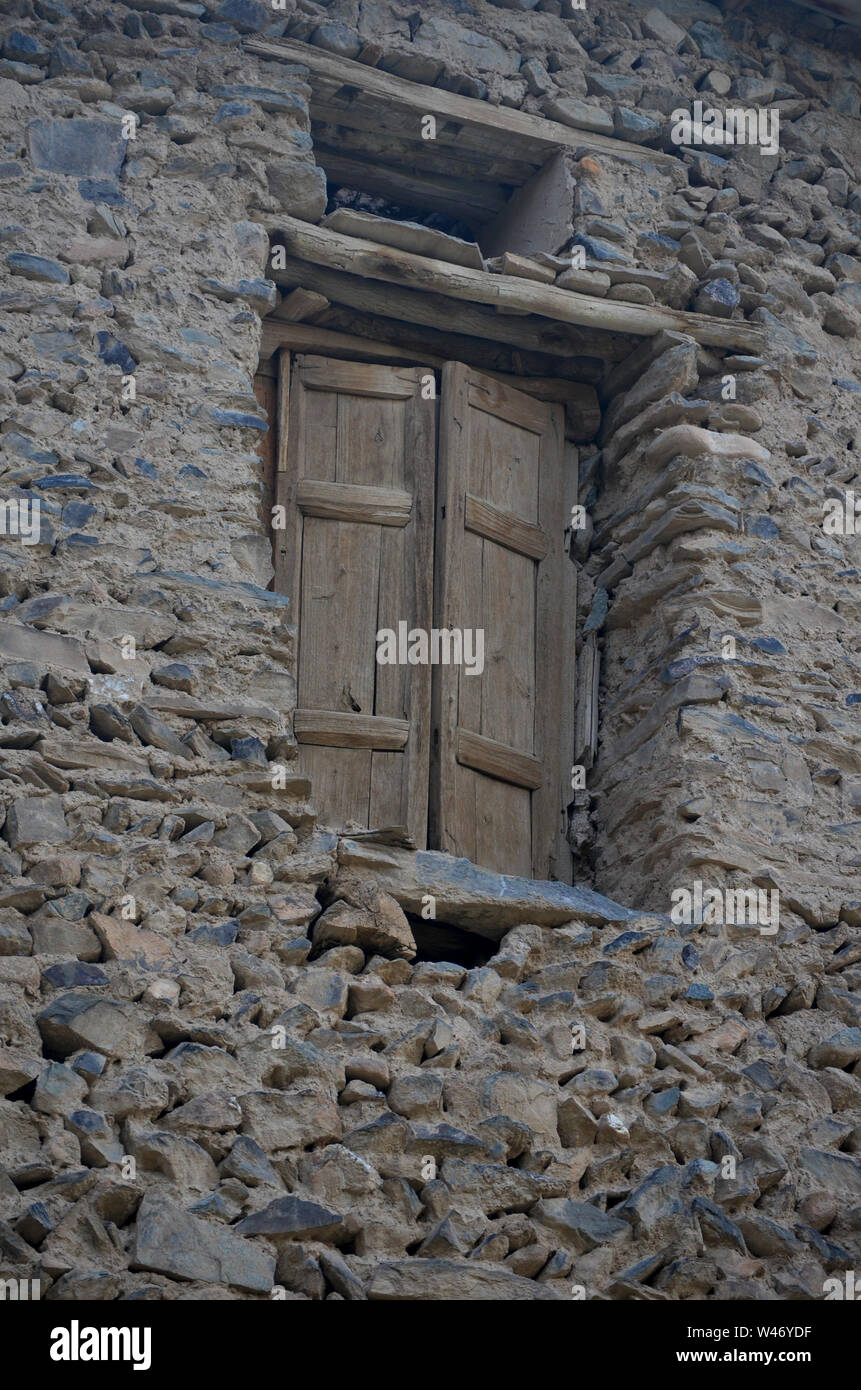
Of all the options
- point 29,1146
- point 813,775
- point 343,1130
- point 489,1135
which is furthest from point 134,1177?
point 813,775

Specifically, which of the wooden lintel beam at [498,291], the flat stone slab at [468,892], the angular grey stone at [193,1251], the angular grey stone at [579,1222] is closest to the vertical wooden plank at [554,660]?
the wooden lintel beam at [498,291]

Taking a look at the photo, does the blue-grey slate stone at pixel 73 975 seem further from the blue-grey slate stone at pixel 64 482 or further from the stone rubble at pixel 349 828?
the blue-grey slate stone at pixel 64 482

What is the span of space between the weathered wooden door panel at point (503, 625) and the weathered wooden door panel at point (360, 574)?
7 cm

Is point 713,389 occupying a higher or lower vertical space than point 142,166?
lower

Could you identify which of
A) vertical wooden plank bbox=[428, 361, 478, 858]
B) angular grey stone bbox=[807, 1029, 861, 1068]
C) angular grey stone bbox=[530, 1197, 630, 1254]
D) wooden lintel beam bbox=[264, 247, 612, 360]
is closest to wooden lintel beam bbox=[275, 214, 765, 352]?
wooden lintel beam bbox=[264, 247, 612, 360]

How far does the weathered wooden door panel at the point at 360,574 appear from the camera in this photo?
4.83 metres

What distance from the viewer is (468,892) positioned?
14.5 ft

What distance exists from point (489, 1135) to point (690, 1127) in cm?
51

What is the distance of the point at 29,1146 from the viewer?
3441mm

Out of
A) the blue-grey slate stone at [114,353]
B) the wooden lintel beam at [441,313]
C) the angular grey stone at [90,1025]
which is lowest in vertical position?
the angular grey stone at [90,1025]

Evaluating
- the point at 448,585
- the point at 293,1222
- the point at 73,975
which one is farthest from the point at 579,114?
the point at 293,1222

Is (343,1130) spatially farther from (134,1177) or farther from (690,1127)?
(690,1127)

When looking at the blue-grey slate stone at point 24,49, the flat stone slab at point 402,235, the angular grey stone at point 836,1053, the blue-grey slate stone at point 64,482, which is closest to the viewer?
the angular grey stone at point 836,1053

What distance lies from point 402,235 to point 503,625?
1189 mm
